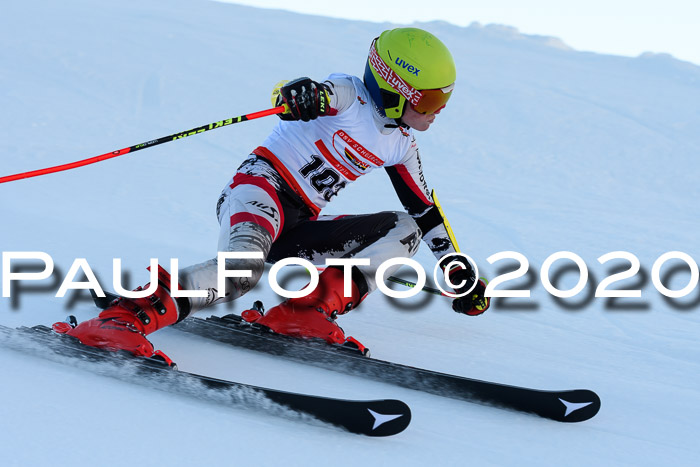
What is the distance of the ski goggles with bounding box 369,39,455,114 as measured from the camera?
310 centimetres

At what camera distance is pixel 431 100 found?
3115 millimetres

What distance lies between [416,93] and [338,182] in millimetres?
573

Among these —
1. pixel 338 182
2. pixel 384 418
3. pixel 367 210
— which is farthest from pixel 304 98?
pixel 367 210

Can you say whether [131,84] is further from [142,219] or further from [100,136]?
[142,219]

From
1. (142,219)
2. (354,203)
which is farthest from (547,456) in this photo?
(354,203)

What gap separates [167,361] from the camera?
99.0 inches

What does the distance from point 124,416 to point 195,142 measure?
245 inches

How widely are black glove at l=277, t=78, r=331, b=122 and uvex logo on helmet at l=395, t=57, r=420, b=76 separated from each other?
36 cm

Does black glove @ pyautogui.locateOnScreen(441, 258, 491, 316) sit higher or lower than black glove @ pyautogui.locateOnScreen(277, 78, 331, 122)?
lower

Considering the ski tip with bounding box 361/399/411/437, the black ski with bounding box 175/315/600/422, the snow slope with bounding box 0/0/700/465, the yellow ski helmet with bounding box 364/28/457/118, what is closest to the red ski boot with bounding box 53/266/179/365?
the snow slope with bounding box 0/0/700/465

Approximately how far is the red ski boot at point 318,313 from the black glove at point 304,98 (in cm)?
75

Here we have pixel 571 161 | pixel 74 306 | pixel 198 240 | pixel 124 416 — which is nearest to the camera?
pixel 124 416

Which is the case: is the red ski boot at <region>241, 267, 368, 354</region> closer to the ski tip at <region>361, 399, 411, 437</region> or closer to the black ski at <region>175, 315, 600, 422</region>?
the black ski at <region>175, 315, 600, 422</region>
